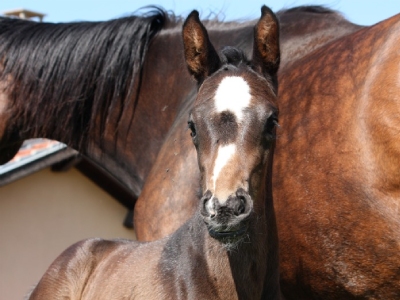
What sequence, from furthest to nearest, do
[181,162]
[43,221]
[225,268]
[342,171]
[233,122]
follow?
[43,221], [181,162], [342,171], [225,268], [233,122]

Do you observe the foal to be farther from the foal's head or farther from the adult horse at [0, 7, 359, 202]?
the adult horse at [0, 7, 359, 202]

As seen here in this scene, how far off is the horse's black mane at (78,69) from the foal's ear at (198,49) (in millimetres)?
1415

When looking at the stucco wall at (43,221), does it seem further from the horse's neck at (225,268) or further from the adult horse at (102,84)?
the horse's neck at (225,268)

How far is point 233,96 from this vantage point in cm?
306

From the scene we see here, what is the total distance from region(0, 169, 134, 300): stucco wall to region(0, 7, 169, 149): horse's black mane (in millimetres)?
3403

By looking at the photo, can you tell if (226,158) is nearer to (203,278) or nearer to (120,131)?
(203,278)

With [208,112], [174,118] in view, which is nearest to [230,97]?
[208,112]

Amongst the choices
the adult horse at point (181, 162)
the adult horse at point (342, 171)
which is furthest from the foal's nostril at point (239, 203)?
the adult horse at point (181, 162)

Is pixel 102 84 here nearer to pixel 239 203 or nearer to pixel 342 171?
pixel 342 171

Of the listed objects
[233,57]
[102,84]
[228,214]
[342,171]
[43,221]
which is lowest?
[43,221]

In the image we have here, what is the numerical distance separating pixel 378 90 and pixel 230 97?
773 mm

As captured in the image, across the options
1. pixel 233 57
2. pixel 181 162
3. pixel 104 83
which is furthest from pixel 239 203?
pixel 104 83

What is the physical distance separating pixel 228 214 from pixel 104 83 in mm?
2269

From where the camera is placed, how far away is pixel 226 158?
2912mm
